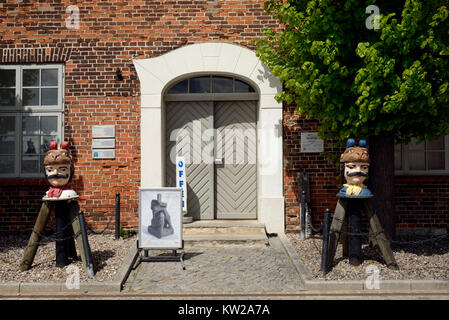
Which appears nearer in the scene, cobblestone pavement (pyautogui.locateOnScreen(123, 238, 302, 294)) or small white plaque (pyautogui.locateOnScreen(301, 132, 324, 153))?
cobblestone pavement (pyautogui.locateOnScreen(123, 238, 302, 294))

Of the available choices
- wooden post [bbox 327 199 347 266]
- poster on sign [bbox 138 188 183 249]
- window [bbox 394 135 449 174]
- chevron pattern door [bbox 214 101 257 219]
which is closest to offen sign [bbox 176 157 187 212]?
chevron pattern door [bbox 214 101 257 219]

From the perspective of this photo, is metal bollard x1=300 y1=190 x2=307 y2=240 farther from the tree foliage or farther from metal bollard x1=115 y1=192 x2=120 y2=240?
metal bollard x1=115 y1=192 x2=120 y2=240

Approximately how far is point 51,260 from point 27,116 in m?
3.56

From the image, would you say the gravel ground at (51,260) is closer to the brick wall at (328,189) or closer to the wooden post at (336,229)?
the wooden post at (336,229)

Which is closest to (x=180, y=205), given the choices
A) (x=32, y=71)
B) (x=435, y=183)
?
(x=32, y=71)

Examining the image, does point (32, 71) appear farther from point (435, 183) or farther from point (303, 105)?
point (435, 183)

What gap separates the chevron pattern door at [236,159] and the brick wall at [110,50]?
5.05 feet

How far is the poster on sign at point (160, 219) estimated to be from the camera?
5.77 meters

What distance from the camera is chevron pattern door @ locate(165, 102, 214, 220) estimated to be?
795 centimetres

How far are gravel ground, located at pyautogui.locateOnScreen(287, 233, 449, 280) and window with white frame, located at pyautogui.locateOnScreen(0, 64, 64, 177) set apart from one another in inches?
219


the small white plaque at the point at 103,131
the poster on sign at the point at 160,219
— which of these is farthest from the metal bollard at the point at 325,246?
the small white plaque at the point at 103,131

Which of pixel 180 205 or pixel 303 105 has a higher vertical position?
pixel 303 105

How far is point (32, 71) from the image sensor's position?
775cm

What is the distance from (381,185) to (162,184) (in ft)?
13.8
